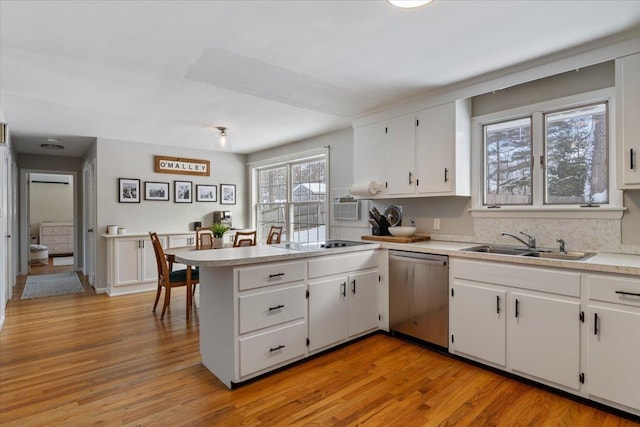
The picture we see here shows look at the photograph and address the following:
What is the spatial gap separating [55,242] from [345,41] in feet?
33.9

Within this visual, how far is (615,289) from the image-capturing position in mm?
1940

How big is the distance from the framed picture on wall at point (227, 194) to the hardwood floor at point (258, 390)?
345cm

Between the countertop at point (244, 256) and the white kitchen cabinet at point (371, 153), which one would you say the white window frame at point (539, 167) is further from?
the countertop at point (244, 256)

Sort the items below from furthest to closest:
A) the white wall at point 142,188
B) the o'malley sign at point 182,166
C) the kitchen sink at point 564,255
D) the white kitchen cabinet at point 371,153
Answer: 1. the o'malley sign at point 182,166
2. the white wall at point 142,188
3. the white kitchen cabinet at point 371,153
4. the kitchen sink at point 564,255

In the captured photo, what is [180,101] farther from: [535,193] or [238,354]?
[535,193]

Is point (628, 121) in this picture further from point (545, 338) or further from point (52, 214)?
point (52, 214)

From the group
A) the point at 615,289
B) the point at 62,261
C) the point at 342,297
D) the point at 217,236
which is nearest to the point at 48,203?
the point at 62,261

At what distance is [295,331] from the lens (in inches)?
101

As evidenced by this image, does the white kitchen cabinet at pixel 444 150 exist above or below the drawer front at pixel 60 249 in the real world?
above

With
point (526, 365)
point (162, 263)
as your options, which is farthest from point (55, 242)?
point (526, 365)

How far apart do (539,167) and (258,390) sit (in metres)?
2.75

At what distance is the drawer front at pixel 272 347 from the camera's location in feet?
7.48

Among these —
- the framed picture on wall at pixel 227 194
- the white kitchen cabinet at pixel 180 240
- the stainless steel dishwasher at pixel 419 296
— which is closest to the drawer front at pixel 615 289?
the stainless steel dishwasher at pixel 419 296

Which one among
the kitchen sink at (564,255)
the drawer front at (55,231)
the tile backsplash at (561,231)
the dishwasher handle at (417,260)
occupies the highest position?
the tile backsplash at (561,231)
